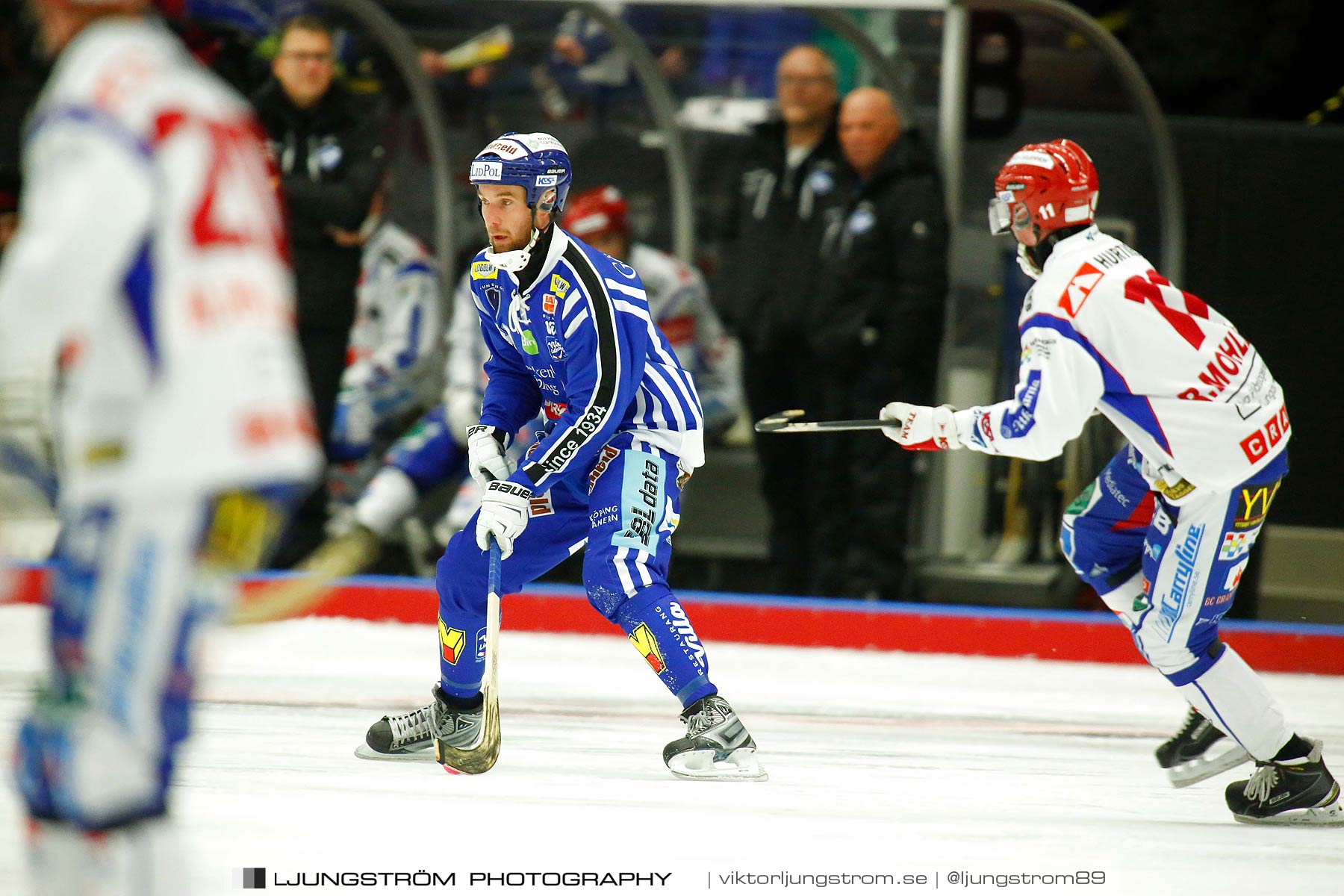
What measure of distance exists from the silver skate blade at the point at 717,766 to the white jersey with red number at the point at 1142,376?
3.06ft

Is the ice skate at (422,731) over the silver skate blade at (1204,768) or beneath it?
over

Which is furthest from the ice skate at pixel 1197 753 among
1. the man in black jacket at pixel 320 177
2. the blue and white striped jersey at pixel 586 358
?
the man in black jacket at pixel 320 177

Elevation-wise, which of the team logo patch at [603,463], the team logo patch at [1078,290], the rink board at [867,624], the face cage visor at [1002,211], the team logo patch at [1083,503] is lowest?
the rink board at [867,624]

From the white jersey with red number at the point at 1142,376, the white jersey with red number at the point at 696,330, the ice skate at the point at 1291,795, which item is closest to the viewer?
the white jersey with red number at the point at 1142,376

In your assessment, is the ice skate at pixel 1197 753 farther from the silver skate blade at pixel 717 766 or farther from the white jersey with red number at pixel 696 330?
the white jersey with red number at pixel 696 330

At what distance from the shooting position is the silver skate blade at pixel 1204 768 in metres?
3.55

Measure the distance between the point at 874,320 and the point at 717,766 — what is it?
8.08 ft

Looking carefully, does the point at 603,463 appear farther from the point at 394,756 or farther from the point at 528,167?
the point at 394,756

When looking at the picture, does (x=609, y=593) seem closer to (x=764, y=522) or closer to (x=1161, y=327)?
(x=1161, y=327)

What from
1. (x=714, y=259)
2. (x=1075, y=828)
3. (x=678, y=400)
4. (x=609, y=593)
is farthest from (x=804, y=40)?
(x=1075, y=828)

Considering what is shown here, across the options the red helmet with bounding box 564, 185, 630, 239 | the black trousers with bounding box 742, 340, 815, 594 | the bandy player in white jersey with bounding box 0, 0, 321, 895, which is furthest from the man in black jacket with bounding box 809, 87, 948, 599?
the bandy player in white jersey with bounding box 0, 0, 321, 895

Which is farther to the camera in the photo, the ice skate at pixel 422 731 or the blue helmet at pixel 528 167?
Answer: the ice skate at pixel 422 731

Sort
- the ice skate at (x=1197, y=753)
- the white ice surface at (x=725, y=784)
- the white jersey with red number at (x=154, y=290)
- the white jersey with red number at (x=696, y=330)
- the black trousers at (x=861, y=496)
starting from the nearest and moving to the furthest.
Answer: the white jersey with red number at (x=154, y=290) < the white ice surface at (x=725, y=784) < the ice skate at (x=1197, y=753) < the black trousers at (x=861, y=496) < the white jersey with red number at (x=696, y=330)

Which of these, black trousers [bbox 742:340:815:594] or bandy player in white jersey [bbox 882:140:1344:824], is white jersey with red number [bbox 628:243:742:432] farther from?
bandy player in white jersey [bbox 882:140:1344:824]
